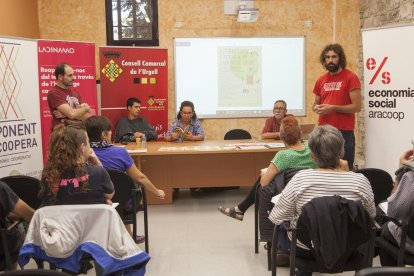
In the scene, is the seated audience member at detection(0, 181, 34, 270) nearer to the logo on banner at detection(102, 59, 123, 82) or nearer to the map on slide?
the logo on banner at detection(102, 59, 123, 82)

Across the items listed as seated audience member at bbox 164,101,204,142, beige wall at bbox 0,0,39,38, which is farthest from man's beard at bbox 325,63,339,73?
beige wall at bbox 0,0,39,38

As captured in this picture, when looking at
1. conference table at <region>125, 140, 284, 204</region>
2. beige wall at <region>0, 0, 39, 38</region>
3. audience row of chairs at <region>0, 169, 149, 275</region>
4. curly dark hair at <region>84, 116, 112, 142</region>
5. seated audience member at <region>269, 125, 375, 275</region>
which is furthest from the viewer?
beige wall at <region>0, 0, 39, 38</region>

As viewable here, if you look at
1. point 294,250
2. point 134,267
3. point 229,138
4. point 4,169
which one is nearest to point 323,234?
point 294,250

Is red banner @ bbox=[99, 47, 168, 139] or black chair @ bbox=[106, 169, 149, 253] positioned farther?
red banner @ bbox=[99, 47, 168, 139]

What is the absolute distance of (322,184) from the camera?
2.21m

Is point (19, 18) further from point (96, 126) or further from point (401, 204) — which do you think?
point (401, 204)

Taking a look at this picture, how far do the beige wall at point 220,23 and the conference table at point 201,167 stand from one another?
2.05 m

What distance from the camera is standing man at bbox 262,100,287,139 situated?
5.33 meters

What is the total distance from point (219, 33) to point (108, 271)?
5317 mm

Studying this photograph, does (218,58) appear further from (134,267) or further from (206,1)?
(134,267)

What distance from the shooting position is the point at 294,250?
7.22 ft

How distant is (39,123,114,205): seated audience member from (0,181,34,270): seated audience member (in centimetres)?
12

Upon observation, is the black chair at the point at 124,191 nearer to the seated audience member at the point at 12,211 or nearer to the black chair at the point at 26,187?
the black chair at the point at 26,187

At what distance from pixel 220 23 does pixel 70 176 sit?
16.7ft
